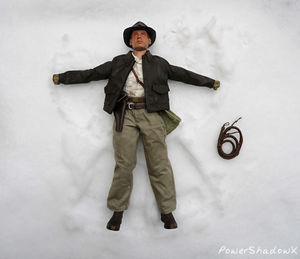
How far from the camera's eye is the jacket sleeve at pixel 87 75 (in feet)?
5.82

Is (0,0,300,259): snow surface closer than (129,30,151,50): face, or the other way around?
(129,30,151,50): face

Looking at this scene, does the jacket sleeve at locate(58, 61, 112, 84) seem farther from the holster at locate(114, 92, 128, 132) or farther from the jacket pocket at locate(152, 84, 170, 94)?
the jacket pocket at locate(152, 84, 170, 94)

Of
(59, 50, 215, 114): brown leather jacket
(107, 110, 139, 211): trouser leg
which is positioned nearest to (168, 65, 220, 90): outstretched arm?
(59, 50, 215, 114): brown leather jacket

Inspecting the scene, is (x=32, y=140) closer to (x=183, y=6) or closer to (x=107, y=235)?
(x=107, y=235)

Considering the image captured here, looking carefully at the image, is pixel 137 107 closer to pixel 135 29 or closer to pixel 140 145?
pixel 140 145

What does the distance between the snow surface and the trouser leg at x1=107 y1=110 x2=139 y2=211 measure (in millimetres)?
139

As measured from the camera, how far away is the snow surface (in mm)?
1894

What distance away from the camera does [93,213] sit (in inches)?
75.1

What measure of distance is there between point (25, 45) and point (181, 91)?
1.05 meters

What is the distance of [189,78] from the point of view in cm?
179

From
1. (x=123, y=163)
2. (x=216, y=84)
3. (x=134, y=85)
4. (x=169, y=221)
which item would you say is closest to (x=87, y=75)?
(x=134, y=85)

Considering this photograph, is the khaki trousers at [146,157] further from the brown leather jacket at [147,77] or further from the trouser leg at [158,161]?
the brown leather jacket at [147,77]

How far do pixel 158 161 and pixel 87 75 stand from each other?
673 millimetres

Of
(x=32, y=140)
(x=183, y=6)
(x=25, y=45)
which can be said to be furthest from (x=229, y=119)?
(x=25, y=45)
